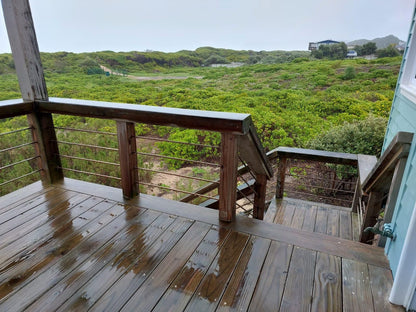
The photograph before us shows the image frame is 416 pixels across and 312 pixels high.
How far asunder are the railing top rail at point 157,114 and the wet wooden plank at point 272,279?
0.76 metres

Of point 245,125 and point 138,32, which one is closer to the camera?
point 245,125

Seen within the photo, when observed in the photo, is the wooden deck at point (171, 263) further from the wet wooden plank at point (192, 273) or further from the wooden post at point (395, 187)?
the wooden post at point (395, 187)

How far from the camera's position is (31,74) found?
1.98 metres

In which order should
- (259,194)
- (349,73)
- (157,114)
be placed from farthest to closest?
(349,73) < (259,194) < (157,114)

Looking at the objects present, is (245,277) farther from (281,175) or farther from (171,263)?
(281,175)

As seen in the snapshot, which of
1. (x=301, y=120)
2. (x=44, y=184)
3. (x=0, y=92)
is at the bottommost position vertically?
(x=301, y=120)

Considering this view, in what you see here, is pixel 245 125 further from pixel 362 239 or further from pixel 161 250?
pixel 362 239

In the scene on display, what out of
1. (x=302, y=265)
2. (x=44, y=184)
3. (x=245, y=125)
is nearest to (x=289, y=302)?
(x=302, y=265)

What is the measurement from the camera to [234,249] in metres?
1.58

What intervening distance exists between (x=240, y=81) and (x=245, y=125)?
8568mm

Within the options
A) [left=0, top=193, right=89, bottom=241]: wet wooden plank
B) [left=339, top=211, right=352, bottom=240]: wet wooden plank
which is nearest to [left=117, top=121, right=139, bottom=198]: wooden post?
[left=0, top=193, right=89, bottom=241]: wet wooden plank

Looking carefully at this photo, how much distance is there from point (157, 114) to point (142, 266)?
0.92 m

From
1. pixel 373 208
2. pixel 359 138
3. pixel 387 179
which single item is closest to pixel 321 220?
pixel 373 208

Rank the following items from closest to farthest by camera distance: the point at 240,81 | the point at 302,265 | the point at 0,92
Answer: the point at 302,265
the point at 0,92
the point at 240,81
